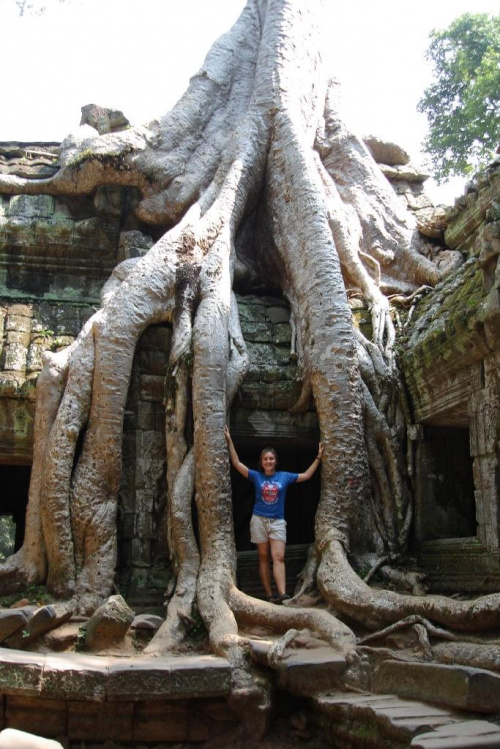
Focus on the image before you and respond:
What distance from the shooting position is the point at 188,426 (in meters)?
4.90

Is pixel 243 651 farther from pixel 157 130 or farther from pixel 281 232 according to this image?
pixel 157 130

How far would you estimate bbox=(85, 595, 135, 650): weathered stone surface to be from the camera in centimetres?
374

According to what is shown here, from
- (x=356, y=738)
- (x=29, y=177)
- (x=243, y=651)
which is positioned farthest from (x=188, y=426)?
(x=29, y=177)

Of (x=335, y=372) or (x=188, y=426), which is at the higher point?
(x=335, y=372)

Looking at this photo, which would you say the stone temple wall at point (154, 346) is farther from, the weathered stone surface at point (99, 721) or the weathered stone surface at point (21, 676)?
the weathered stone surface at point (21, 676)

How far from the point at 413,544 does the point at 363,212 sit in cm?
322

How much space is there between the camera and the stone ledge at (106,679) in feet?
10.4

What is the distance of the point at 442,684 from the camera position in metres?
2.66

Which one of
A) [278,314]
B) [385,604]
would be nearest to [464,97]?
[278,314]

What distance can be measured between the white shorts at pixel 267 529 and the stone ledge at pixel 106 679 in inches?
59.3

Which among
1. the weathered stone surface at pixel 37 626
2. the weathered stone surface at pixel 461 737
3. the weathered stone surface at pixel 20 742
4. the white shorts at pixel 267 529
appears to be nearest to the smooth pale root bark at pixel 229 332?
the white shorts at pixel 267 529

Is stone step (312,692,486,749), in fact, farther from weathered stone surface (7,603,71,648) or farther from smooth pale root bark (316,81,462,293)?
smooth pale root bark (316,81,462,293)

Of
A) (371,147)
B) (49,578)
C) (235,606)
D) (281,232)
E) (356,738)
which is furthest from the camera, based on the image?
(371,147)

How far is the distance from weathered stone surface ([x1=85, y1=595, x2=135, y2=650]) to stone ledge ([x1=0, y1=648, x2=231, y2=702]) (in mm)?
443
